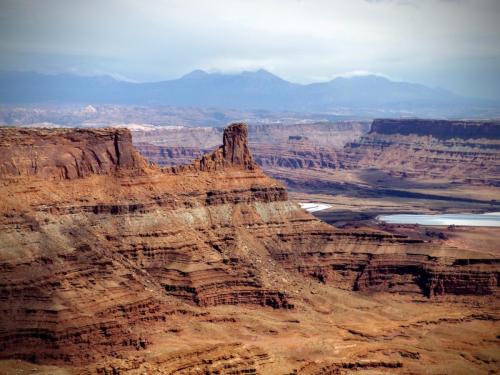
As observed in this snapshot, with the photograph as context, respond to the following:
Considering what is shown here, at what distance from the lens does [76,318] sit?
93.2m

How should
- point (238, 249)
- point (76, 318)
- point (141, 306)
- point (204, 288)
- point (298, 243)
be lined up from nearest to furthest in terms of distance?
point (76, 318) < point (141, 306) < point (204, 288) < point (238, 249) < point (298, 243)

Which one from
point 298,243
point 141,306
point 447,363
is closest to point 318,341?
point 447,363

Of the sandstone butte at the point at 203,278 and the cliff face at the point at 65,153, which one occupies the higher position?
the cliff face at the point at 65,153

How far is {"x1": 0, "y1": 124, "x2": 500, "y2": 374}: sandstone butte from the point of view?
92438 mm

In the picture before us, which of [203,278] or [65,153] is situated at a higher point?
[65,153]

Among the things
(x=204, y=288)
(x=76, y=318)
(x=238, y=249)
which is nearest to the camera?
(x=76, y=318)

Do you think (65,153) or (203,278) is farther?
(65,153)

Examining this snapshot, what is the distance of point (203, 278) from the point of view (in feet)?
386

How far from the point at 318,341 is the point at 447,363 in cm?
1570

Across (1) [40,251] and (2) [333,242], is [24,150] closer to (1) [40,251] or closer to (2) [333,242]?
(1) [40,251]

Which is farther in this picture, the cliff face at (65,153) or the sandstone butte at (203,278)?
the cliff face at (65,153)

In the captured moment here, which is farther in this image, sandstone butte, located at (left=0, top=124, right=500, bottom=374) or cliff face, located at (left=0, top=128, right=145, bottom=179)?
cliff face, located at (left=0, top=128, right=145, bottom=179)

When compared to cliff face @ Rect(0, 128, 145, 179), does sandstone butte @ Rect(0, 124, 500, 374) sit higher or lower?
lower

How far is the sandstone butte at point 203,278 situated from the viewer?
9244cm
